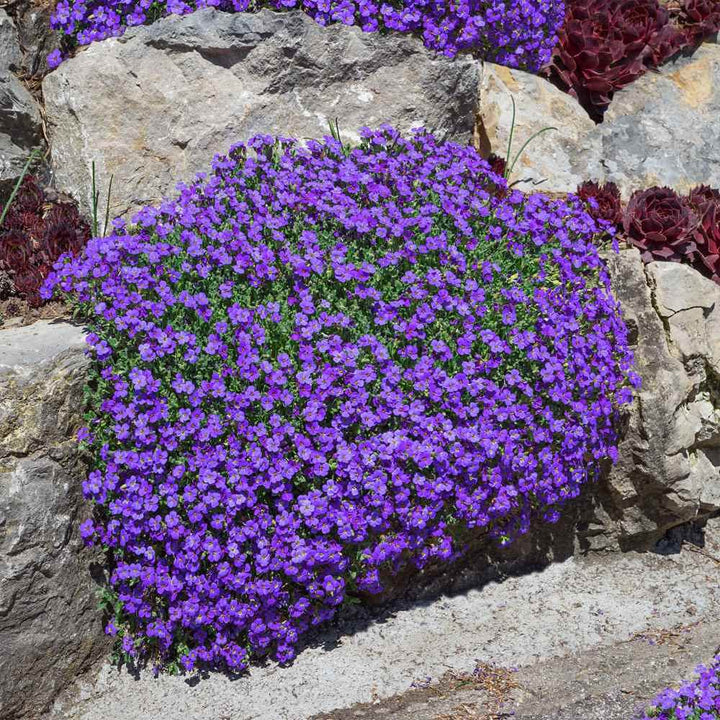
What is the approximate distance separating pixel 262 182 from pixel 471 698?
2780 mm

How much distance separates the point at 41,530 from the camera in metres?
4.14

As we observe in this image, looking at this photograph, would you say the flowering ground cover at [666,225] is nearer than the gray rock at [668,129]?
Yes

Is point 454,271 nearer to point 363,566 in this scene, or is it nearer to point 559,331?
point 559,331

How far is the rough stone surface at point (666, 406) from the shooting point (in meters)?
4.93

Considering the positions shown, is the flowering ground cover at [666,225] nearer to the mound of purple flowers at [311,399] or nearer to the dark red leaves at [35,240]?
the mound of purple flowers at [311,399]

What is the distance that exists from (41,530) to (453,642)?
2.01 metres

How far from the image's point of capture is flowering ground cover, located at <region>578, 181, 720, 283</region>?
18.1ft

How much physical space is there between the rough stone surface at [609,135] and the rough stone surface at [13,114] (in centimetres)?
284

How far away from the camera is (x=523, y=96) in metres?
6.25

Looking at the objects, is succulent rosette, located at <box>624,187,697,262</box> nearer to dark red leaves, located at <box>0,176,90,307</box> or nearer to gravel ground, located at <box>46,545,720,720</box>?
gravel ground, located at <box>46,545,720,720</box>

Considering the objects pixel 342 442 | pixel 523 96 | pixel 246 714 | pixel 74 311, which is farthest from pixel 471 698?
pixel 523 96

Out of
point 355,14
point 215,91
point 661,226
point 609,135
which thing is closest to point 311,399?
point 215,91

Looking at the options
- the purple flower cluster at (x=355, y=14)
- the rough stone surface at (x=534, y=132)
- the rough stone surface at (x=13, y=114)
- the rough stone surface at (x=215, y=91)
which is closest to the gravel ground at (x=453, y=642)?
the rough stone surface at (x=534, y=132)

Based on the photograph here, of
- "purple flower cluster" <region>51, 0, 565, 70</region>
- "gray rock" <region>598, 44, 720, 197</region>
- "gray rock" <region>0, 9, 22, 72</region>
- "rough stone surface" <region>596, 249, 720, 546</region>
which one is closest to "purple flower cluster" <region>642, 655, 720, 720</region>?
"rough stone surface" <region>596, 249, 720, 546</region>
